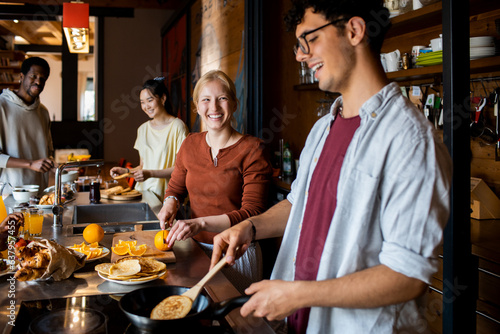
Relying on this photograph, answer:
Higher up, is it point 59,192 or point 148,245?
point 59,192

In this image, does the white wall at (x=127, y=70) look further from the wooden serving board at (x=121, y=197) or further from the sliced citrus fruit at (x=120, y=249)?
the sliced citrus fruit at (x=120, y=249)

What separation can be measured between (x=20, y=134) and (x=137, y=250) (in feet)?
8.88

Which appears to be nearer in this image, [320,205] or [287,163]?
[320,205]

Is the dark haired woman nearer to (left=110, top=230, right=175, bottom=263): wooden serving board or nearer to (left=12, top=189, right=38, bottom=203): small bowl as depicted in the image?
(left=12, top=189, right=38, bottom=203): small bowl

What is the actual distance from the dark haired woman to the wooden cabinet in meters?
9.55

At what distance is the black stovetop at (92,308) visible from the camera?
1040mm

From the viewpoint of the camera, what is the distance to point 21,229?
1.76m

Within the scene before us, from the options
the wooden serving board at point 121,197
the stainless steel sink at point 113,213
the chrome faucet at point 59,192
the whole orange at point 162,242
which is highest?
the chrome faucet at point 59,192

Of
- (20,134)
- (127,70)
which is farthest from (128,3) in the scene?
(20,134)

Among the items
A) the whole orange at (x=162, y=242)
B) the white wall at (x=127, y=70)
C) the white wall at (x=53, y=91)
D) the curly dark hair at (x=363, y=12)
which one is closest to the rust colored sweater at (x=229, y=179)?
the whole orange at (x=162, y=242)

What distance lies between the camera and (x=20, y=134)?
380 centimetres

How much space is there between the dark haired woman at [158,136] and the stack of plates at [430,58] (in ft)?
5.94

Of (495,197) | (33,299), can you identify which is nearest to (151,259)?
(33,299)

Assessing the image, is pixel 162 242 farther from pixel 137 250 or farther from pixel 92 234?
pixel 92 234
